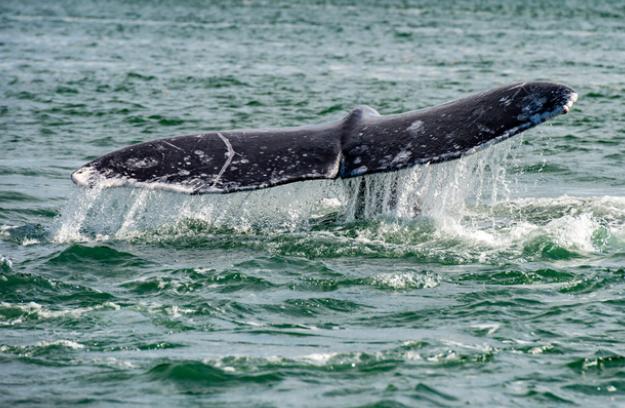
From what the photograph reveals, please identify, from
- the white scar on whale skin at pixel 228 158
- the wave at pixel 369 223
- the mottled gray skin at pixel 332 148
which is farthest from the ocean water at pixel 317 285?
the white scar on whale skin at pixel 228 158

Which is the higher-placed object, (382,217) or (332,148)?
(332,148)

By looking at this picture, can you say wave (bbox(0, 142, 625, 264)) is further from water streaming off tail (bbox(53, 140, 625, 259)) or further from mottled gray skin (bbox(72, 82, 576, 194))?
mottled gray skin (bbox(72, 82, 576, 194))

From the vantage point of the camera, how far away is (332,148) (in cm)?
886

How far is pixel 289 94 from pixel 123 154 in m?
12.7

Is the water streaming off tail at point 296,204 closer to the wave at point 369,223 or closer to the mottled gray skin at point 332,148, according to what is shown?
the wave at point 369,223

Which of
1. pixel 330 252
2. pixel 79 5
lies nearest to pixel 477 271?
pixel 330 252

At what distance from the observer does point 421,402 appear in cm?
629

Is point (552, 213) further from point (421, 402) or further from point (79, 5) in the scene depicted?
point (79, 5)

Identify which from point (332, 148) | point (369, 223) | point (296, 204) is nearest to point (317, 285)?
point (332, 148)

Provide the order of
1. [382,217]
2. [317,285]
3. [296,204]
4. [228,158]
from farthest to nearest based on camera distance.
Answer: [296,204] → [382,217] → [228,158] → [317,285]

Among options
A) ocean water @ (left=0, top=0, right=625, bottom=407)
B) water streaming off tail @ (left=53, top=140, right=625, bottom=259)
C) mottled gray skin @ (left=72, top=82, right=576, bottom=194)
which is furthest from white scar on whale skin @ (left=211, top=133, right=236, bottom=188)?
ocean water @ (left=0, top=0, right=625, bottom=407)

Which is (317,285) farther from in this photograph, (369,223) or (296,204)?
(296,204)

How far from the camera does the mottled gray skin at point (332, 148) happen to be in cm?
821

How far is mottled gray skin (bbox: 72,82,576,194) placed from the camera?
8211 millimetres
